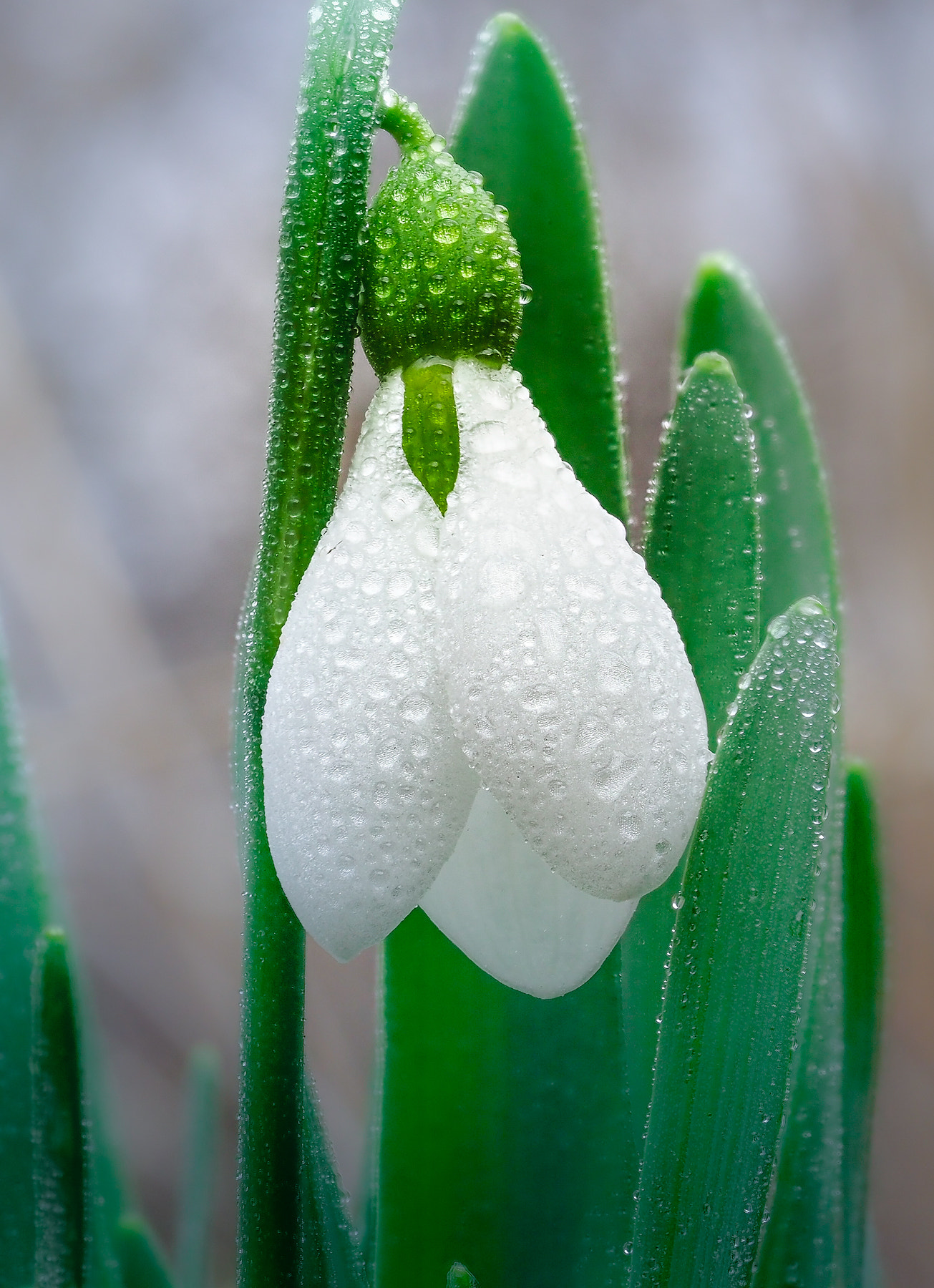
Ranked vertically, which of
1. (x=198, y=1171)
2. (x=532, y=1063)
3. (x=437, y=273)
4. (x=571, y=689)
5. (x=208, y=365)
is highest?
(x=208, y=365)

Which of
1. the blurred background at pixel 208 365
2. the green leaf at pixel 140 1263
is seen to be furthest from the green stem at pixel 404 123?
the blurred background at pixel 208 365

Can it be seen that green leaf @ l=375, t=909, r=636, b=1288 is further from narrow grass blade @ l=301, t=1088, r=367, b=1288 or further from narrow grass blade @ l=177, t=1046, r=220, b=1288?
narrow grass blade @ l=177, t=1046, r=220, b=1288

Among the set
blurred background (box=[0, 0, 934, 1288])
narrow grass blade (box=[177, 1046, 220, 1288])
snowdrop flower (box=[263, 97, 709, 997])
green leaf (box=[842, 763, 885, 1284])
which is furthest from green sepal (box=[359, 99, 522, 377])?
blurred background (box=[0, 0, 934, 1288])

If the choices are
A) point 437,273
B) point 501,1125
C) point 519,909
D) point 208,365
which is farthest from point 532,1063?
point 208,365

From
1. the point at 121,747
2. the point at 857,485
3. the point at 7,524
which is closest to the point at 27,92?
the point at 7,524

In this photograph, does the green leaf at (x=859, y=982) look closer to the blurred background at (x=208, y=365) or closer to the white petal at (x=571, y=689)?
the white petal at (x=571, y=689)

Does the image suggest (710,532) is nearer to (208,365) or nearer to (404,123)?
(404,123)
